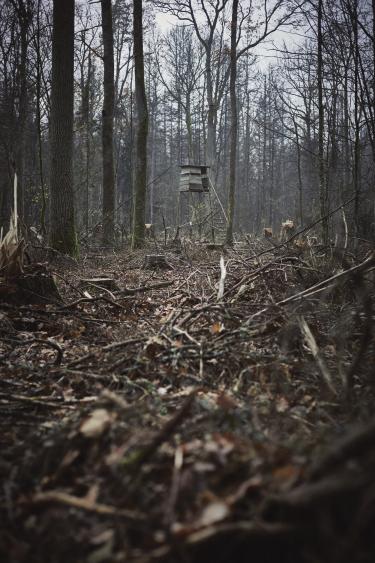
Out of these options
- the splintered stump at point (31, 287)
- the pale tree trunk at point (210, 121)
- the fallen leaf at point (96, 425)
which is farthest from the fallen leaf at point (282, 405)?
the pale tree trunk at point (210, 121)

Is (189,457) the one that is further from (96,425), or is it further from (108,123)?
(108,123)

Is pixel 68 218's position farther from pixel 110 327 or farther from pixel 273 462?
pixel 273 462

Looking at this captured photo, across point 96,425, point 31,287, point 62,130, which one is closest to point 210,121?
point 62,130

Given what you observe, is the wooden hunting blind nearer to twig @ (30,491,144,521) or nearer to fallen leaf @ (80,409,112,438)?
fallen leaf @ (80,409,112,438)

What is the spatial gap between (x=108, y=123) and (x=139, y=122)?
51.1 inches

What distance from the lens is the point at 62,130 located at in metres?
6.81

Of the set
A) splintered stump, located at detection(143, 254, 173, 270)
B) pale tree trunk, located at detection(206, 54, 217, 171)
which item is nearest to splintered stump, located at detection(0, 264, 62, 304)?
splintered stump, located at detection(143, 254, 173, 270)

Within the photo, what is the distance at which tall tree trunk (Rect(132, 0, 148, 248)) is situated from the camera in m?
9.76

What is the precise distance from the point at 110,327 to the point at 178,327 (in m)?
0.95

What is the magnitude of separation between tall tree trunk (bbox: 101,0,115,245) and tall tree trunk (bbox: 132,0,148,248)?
813 mm

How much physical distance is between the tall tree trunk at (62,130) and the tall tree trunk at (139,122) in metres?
3.02

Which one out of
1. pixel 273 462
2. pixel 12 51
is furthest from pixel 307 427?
pixel 12 51

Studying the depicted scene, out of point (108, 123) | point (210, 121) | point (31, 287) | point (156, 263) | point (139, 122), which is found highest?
point (210, 121)

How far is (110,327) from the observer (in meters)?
3.09
